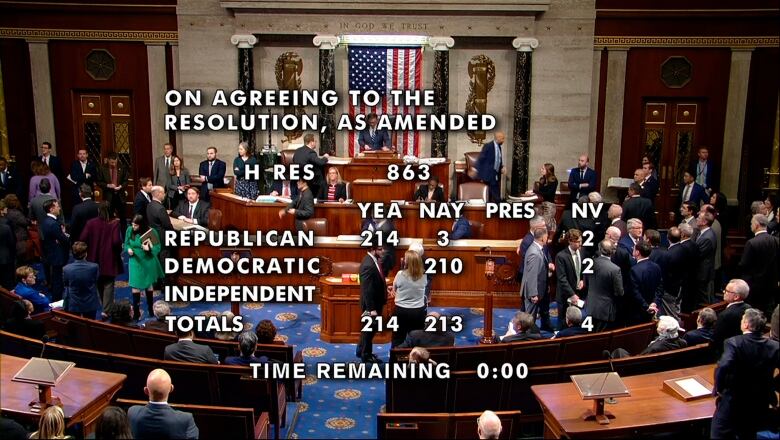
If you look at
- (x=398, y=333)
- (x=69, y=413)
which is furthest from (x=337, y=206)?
(x=69, y=413)

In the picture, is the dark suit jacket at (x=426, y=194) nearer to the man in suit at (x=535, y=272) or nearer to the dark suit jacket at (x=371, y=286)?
the man in suit at (x=535, y=272)

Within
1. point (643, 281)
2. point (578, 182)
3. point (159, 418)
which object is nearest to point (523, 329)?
point (643, 281)

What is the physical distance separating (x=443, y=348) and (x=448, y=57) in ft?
27.8

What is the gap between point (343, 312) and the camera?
8719 millimetres

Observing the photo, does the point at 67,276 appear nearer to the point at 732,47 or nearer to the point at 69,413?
the point at 69,413

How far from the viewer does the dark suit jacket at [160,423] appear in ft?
16.1

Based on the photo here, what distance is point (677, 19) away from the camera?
13680 mm

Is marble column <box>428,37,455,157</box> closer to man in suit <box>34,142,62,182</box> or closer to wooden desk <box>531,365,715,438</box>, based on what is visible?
man in suit <box>34,142,62,182</box>

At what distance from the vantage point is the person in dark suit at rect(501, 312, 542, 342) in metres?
6.77

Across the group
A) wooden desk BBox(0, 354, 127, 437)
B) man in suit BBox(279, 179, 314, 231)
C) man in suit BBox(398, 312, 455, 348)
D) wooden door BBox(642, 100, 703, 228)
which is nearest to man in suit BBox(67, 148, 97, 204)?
man in suit BBox(279, 179, 314, 231)

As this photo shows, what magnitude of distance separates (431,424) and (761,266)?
513cm

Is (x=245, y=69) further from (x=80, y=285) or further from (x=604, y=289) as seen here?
(x=604, y=289)

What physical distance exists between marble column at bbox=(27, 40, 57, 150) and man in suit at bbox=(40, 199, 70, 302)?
16.2 feet

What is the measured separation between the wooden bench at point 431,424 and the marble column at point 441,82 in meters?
9.22
